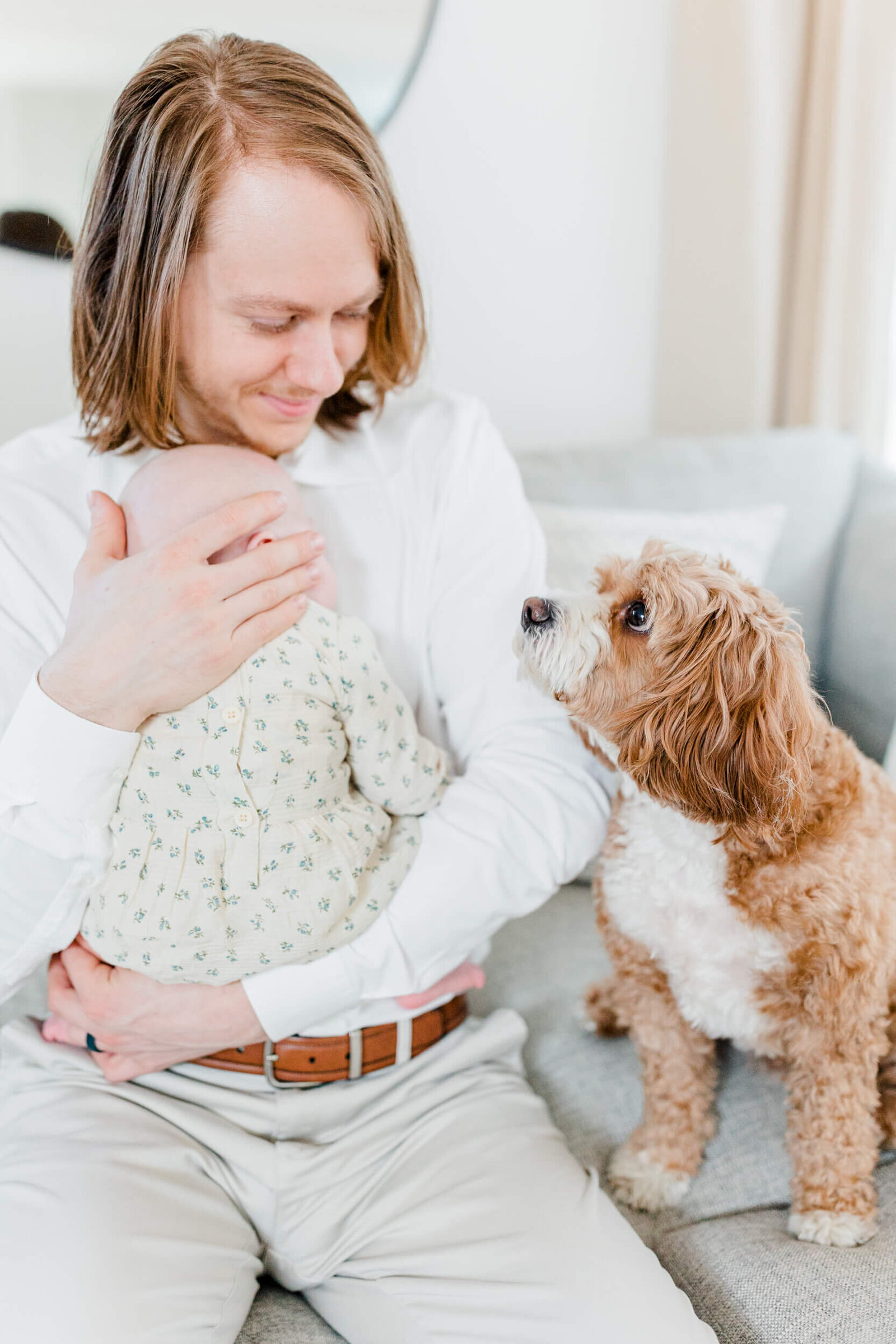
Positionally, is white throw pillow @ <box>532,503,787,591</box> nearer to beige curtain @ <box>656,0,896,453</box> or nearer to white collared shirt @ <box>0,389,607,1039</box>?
white collared shirt @ <box>0,389,607,1039</box>

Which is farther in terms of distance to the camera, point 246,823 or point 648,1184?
point 648,1184

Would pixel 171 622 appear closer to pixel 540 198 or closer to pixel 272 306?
pixel 272 306

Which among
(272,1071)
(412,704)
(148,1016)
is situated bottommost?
(272,1071)

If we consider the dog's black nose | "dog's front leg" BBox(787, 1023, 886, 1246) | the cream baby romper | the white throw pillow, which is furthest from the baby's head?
"dog's front leg" BBox(787, 1023, 886, 1246)

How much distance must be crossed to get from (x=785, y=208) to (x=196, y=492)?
1733 mm

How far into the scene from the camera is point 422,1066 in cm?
114

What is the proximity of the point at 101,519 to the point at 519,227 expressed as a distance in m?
1.34

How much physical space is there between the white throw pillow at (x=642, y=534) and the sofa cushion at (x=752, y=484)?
0.07m

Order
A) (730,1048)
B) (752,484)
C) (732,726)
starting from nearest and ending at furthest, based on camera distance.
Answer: (732,726)
(730,1048)
(752,484)

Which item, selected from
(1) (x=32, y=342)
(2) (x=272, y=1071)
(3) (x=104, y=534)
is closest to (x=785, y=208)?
(1) (x=32, y=342)

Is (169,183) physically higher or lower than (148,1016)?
higher

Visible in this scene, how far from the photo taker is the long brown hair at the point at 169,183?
985 mm

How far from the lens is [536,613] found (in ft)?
3.38

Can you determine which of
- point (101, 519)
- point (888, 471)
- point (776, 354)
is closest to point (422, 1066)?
point (101, 519)
